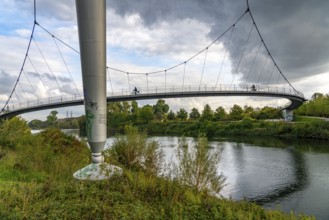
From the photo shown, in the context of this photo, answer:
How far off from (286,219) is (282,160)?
20.0 metres

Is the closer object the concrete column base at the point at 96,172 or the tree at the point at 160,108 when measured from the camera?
the concrete column base at the point at 96,172

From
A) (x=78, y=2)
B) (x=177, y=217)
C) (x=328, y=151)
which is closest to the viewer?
(x=177, y=217)

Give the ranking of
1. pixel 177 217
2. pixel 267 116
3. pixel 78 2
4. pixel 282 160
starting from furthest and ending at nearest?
pixel 267 116 < pixel 282 160 < pixel 78 2 < pixel 177 217

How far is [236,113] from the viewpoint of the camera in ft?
247

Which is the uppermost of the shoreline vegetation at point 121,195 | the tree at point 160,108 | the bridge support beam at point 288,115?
the tree at point 160,108

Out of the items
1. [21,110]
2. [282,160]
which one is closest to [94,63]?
[282,160]

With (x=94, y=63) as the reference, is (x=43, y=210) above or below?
below

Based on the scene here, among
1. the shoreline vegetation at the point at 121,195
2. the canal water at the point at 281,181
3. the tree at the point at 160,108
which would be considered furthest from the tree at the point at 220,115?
the shoreline vegetation at the point at 121,195

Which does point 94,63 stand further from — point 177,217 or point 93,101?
point 177,217

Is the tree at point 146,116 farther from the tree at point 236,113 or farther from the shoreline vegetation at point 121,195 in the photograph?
the shoreline vegetation at point 121,195

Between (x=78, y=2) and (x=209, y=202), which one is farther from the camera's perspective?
(x=78, y=2)

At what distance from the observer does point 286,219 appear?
5914mm

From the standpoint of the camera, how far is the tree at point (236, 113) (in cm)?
7413

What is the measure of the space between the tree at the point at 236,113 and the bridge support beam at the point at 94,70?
225 feet
